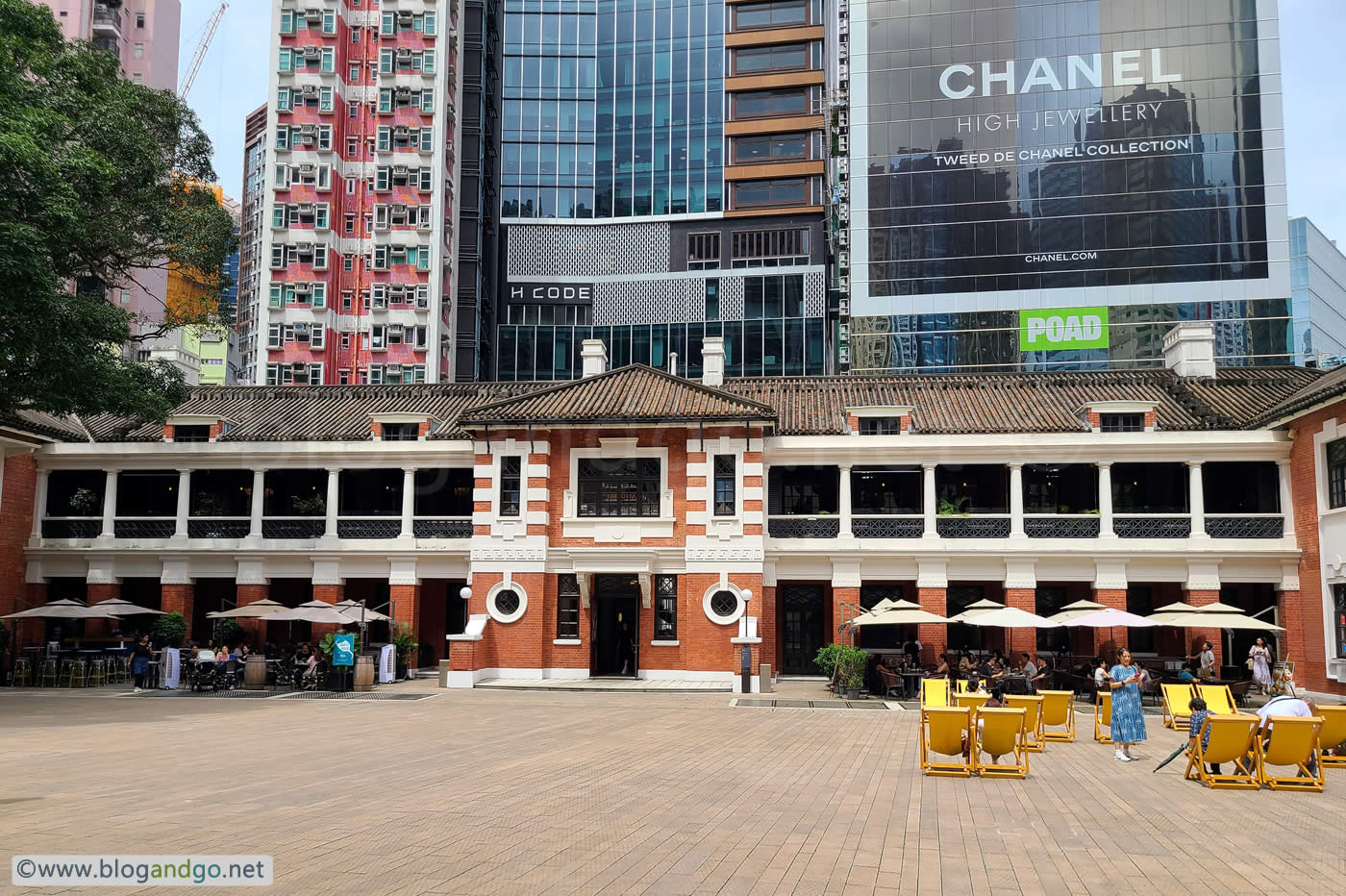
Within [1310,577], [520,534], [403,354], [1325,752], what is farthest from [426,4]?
[1325,752]

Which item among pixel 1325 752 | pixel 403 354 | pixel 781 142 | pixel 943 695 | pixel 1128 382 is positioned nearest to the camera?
pixel 1325 752

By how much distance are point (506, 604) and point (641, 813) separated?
22.0 m

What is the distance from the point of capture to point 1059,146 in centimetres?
6012

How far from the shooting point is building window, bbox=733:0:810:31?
76.2 m

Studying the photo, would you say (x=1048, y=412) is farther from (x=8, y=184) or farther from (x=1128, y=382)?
(x=8, y=184)

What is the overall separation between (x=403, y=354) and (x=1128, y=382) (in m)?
43.4

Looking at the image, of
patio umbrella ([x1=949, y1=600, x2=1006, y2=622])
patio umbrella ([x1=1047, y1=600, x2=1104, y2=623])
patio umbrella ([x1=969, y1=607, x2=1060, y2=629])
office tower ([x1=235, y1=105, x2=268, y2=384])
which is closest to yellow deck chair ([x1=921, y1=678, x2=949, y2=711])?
patio umbrella ([x1=969, y1=607, x2=1060, y2=629])

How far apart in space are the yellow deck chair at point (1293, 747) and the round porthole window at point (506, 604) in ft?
74.1

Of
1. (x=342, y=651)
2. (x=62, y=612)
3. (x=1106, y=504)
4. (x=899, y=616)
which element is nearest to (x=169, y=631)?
(x=62, y=612)

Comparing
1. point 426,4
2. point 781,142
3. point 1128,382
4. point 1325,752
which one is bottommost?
point 1325,752

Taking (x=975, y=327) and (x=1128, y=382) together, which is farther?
(x=975, y=327)

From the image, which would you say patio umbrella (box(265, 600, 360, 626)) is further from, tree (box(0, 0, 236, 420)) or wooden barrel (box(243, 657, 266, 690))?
tree (box(0, 0, 236, 420))

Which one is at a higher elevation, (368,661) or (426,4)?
(426,4)

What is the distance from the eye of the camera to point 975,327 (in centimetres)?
5981
